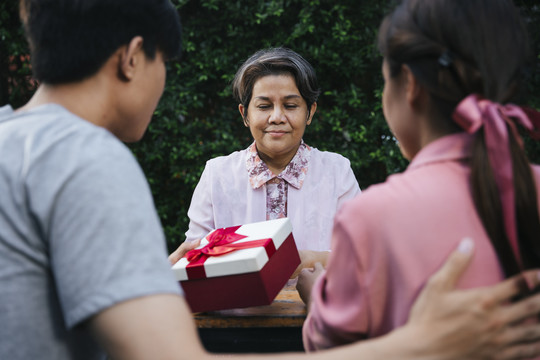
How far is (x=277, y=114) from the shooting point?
270 cm

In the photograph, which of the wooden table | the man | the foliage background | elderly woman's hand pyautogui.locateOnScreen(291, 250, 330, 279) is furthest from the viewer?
the foliage background

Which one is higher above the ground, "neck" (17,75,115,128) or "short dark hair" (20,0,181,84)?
"short dark hair" (20,0,181,84)

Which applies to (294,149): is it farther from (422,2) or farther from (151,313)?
(151,313)

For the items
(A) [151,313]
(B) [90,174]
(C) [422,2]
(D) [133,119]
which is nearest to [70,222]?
(B) [90,174]

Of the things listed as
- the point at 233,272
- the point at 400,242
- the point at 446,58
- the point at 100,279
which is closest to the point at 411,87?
the point at 446,58

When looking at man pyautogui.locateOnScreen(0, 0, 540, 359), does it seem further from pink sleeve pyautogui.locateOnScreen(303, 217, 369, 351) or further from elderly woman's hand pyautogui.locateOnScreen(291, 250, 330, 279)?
elderly woman's hand pyautogui.locateOnScreen(291, 250, 330, 279)

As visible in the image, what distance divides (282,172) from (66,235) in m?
2.02

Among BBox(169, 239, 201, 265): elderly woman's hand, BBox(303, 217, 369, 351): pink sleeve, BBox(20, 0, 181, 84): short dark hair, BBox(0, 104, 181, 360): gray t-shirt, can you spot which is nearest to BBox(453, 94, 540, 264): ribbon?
BBox(303, 217, 369, 351): pink sleeve

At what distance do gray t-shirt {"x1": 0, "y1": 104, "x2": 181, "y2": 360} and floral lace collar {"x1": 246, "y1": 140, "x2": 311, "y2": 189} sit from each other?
185 cm

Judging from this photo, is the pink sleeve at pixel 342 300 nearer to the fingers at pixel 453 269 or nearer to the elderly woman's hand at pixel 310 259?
the fingers at pixel 453 269

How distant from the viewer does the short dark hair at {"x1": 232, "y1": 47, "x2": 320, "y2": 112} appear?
272 cm

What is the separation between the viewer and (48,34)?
1.06 metres

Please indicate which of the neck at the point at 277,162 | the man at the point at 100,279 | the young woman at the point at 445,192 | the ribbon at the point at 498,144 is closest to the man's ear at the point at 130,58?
the man at the point at 100,279

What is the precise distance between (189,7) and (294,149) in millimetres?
2184
